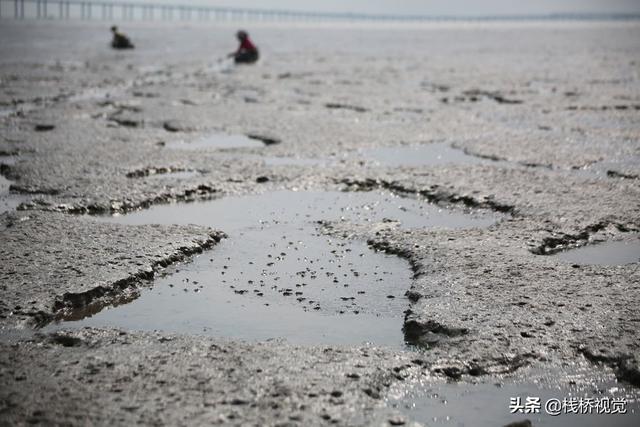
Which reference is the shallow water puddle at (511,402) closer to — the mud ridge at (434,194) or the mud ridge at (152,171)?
the mud ridge at (434,194)

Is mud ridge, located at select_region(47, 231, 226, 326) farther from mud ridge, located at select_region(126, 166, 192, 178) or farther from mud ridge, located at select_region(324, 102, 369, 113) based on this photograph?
mud ridge, located at select_region(324, 102, 369, 113)

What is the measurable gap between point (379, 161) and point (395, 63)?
1170 cm

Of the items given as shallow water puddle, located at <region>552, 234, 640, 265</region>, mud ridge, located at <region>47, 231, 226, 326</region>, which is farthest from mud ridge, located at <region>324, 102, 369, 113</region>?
mud ridge, located at <region>47, 231, 226, 326</region>

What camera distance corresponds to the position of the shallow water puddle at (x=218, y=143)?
20.2 ft

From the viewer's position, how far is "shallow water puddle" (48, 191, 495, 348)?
274cm

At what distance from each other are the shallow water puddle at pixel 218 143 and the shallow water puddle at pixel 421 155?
105cm

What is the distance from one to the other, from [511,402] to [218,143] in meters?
4.53

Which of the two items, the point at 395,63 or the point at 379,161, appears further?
the point at 395,63

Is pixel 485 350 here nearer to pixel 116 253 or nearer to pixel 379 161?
pixel 116 253

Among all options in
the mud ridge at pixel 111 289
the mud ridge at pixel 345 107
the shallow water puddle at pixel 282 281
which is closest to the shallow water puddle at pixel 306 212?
the shallow water puddle at pixel 282 281

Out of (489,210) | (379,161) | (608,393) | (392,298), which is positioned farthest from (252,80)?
(608,393)

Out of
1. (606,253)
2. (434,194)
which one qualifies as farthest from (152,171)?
(606,253)

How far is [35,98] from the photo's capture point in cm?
905

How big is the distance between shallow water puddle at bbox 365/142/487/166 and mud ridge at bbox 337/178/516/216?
62cm
